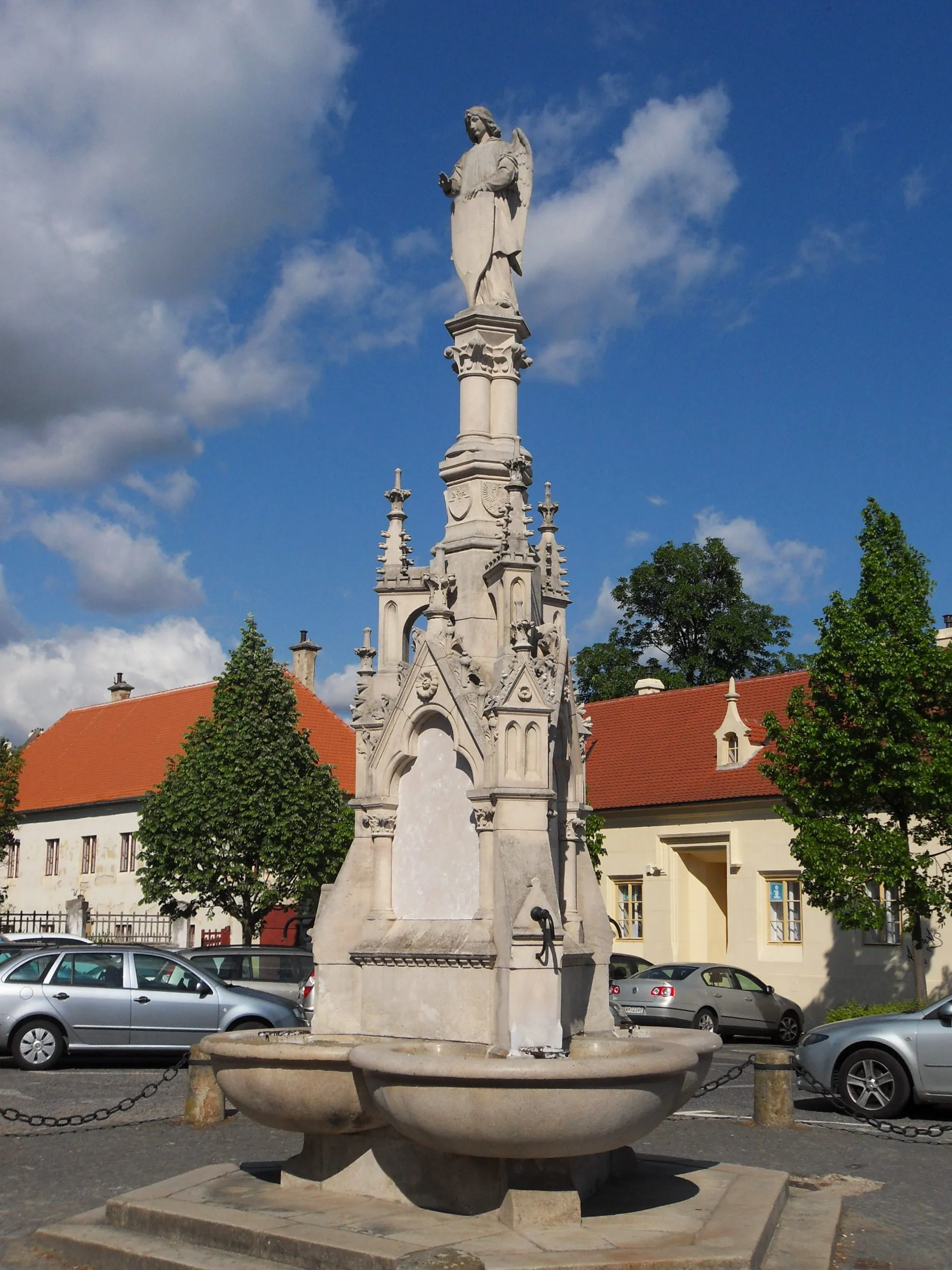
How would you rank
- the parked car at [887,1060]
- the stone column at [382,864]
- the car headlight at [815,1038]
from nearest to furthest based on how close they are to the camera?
the stone column at [382,864], the parked car at [887,1060], the car headlight at [815,1038]

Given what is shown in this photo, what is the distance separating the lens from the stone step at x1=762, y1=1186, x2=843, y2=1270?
734 centimetres

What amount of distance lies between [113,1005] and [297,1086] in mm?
10457

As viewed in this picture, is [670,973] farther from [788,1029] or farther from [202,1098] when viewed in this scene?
[202,1098]

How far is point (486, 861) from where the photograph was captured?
28.7ft

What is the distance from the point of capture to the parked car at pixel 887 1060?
520 inches

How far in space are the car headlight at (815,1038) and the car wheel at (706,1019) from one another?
10013 millimetres

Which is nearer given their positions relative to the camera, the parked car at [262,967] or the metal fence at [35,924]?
the parked car at [262,967]

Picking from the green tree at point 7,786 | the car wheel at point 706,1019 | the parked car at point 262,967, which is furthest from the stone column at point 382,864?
the green tree at point 7,786

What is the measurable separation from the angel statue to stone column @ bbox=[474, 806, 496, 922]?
386cm

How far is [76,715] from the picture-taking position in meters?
55.0

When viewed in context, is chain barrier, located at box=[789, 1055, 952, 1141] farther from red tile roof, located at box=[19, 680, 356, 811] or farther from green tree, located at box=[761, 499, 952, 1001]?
red tile roof, located at box=[19, 680, 356, 811]

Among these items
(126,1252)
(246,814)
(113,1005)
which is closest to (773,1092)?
(126,1252)

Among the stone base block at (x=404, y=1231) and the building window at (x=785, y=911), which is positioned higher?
the building window at (x=785, y=911)

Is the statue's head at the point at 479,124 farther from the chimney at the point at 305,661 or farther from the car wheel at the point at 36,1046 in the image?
the chimney at the point at 305,661
